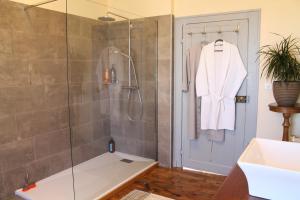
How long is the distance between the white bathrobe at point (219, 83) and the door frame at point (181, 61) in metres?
0.17

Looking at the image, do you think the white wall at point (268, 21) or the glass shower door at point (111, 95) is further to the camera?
the glass shower door at point (111, 95)

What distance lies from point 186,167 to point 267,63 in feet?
5.82

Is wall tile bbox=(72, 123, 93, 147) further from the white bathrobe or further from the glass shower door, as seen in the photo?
the white bathrobe

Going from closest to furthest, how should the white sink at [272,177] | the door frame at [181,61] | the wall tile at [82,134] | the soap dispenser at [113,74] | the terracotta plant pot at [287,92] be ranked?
1. the white sink at [272,177]
2. the terracotta plant pot at [287,92]
3. the door frame at [181,61]
4. the wall tile at [82,134]
5. the soap dispenser at [113,74]

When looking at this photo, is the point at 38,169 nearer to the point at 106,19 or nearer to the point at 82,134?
the point at 82,134

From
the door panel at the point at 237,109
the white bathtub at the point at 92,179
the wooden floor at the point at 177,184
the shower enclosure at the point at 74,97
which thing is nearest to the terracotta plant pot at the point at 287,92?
the door panel at the point at 237,109

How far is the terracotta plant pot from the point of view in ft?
8.63

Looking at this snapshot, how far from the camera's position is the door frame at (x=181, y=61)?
303cm

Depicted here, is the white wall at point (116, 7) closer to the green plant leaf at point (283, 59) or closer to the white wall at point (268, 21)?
the white wall at point (268, 21)

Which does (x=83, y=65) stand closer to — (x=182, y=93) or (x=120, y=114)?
(x=120, y=114)

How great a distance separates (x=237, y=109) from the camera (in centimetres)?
326

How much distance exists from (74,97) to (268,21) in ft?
8.09

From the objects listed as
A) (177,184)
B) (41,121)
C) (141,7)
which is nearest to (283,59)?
(177,184)

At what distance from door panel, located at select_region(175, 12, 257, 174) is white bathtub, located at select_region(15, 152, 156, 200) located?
654 mm
